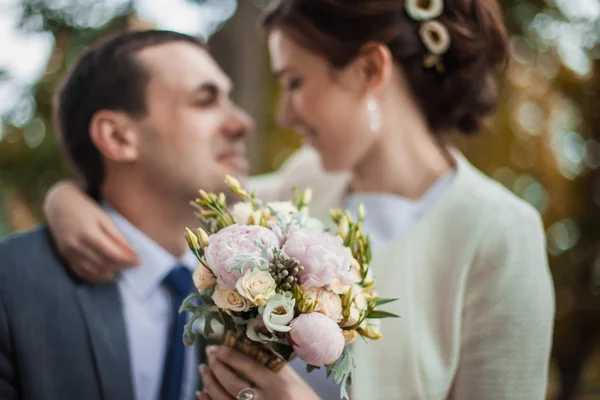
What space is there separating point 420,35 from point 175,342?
1400mm

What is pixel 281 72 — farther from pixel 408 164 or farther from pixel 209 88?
pixel 408 164

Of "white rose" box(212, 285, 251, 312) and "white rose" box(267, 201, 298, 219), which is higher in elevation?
"white rose" box(267, 201, 298, 219)

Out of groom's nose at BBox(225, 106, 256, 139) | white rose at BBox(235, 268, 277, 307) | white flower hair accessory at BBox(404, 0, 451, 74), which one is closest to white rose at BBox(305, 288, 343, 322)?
white rose at BBox(235, 268, 277, 307)

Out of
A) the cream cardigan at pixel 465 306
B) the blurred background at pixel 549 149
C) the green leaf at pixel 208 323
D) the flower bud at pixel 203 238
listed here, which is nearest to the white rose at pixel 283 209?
the flower bud at pixel 203 238

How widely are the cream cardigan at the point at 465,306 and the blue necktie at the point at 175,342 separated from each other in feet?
1.97

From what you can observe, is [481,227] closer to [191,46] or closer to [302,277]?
[302,277]

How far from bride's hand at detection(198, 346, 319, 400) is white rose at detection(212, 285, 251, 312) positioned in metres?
0.24

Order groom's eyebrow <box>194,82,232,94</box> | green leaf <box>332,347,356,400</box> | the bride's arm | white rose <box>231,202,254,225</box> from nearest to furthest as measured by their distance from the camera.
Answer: green leaf <box>332,347,356,400</box> < white rose <box>231,202,254,225</box> < the bride's arm < groom's eyebrow <box>194,82,232,94</box>

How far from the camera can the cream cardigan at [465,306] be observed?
6.79ft

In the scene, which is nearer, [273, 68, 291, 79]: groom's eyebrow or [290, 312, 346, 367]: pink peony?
[290, 312, 346, 367]: pink peony

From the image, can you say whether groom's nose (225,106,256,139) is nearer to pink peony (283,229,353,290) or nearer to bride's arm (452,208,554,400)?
pink peony (283,229,353,290)

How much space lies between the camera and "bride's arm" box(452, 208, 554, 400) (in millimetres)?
2059

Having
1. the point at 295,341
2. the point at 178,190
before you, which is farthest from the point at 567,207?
the point at 295,341

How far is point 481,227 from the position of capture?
219 cm
